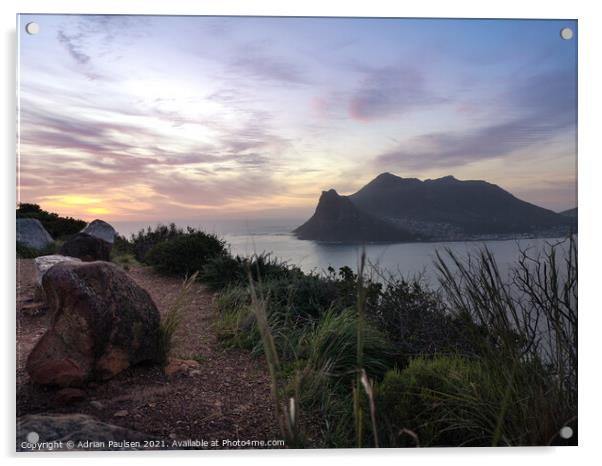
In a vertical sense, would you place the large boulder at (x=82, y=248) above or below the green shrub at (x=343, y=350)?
above

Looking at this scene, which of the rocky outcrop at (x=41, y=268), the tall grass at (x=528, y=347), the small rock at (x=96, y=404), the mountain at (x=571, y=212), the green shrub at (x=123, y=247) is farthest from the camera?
the green shrub at (x=123, y=247)

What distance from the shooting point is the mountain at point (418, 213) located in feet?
11.5

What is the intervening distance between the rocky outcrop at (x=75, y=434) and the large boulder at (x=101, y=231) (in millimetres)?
3130

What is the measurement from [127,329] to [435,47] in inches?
112

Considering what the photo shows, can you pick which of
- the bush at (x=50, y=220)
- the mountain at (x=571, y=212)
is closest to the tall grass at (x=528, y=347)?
the mountain at (x=571, y=212)

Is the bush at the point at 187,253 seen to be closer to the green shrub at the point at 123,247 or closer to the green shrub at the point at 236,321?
the green shrub at the point at 123,247

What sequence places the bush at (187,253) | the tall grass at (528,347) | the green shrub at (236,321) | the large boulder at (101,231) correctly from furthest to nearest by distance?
the bush at (187,253) → the large boulder at (101,231) → the green shrub at (236,321) → the tall grass at (528,347)

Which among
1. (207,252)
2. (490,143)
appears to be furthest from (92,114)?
(207,252)

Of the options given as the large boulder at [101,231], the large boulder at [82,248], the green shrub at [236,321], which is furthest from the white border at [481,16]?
the large boulder at [82,248]

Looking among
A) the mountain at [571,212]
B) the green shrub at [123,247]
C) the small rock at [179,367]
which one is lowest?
the small rock at [179,367]

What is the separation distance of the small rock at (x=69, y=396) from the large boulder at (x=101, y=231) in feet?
9.59

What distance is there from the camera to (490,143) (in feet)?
11.2

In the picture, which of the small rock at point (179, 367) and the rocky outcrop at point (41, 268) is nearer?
the small rock at point (179, 367)

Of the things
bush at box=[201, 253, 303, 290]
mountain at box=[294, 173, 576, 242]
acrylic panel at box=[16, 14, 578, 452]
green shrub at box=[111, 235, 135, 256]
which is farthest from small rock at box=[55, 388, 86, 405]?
green shrub at box=[111, 235, 135, 256]
